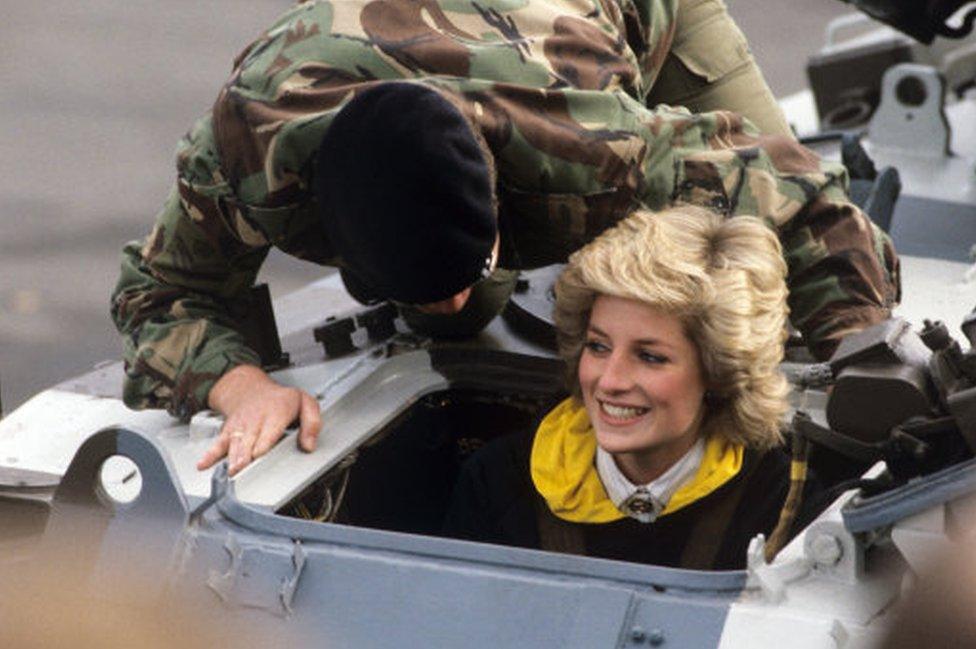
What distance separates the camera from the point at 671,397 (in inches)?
149

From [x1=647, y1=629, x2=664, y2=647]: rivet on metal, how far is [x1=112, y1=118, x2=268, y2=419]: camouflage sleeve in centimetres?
115

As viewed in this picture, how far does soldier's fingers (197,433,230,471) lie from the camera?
395 cm

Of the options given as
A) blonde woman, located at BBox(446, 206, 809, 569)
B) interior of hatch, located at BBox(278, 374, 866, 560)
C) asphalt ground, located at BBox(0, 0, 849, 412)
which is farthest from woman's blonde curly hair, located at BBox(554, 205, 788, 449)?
asphalt ground, located at BBox(0, 0, 849, 412)

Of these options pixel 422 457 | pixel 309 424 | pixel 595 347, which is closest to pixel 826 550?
pixel 595 347

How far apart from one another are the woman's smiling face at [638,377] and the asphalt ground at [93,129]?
4.01m

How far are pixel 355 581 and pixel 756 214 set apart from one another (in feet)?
3.31

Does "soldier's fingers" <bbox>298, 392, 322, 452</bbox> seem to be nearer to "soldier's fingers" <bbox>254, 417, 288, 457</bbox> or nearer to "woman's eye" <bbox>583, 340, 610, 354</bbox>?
"soldier's fingers" <bbox>254, 417, 288, 457</bbox>

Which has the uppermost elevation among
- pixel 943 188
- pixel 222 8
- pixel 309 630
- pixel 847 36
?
pixel 309 630

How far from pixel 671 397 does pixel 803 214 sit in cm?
55

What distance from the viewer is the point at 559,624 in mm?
3359

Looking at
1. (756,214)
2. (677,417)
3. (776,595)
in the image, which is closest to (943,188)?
(756,214)

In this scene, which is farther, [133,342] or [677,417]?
[133,342]

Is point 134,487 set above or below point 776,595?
below

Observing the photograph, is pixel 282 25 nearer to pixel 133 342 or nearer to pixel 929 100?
pixel 133 342
